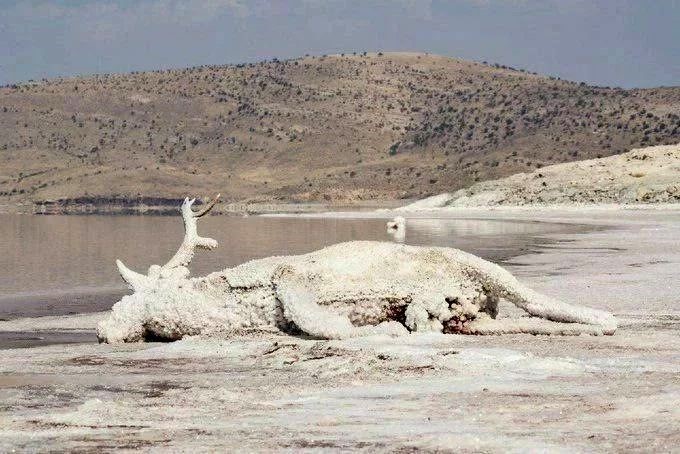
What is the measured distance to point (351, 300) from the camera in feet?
34.4

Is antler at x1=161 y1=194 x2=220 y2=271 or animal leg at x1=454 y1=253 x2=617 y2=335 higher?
antler at x1=161 y1=194 x2=220 y2=271

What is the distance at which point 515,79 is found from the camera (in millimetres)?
132625

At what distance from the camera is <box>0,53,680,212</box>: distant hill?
316 ft

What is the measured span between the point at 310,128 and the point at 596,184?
235 feet

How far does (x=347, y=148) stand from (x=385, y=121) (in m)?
11.0

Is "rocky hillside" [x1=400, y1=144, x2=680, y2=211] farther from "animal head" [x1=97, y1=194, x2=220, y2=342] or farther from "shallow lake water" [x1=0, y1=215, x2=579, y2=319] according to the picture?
"animal head" [x1=97, y1=194, x2=220, y2=342]

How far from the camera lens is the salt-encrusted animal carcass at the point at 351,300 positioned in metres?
10.2

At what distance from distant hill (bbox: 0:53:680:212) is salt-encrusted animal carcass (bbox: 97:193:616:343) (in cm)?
7151

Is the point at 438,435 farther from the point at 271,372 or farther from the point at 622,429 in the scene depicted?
the point at 271,372

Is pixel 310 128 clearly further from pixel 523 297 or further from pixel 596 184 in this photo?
A: pixel 523 297

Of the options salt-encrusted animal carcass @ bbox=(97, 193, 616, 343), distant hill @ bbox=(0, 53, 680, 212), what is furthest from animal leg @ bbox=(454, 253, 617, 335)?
distant hill @ bbox=(0, 53, 680, 212)

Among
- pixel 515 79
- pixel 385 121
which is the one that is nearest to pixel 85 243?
pixel 385 121

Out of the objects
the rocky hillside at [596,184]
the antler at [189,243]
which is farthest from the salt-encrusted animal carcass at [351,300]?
the rocky hillside at [596,184]

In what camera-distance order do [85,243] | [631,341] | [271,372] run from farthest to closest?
1. [85,243]
2. [631,341]
3. [271,372]
